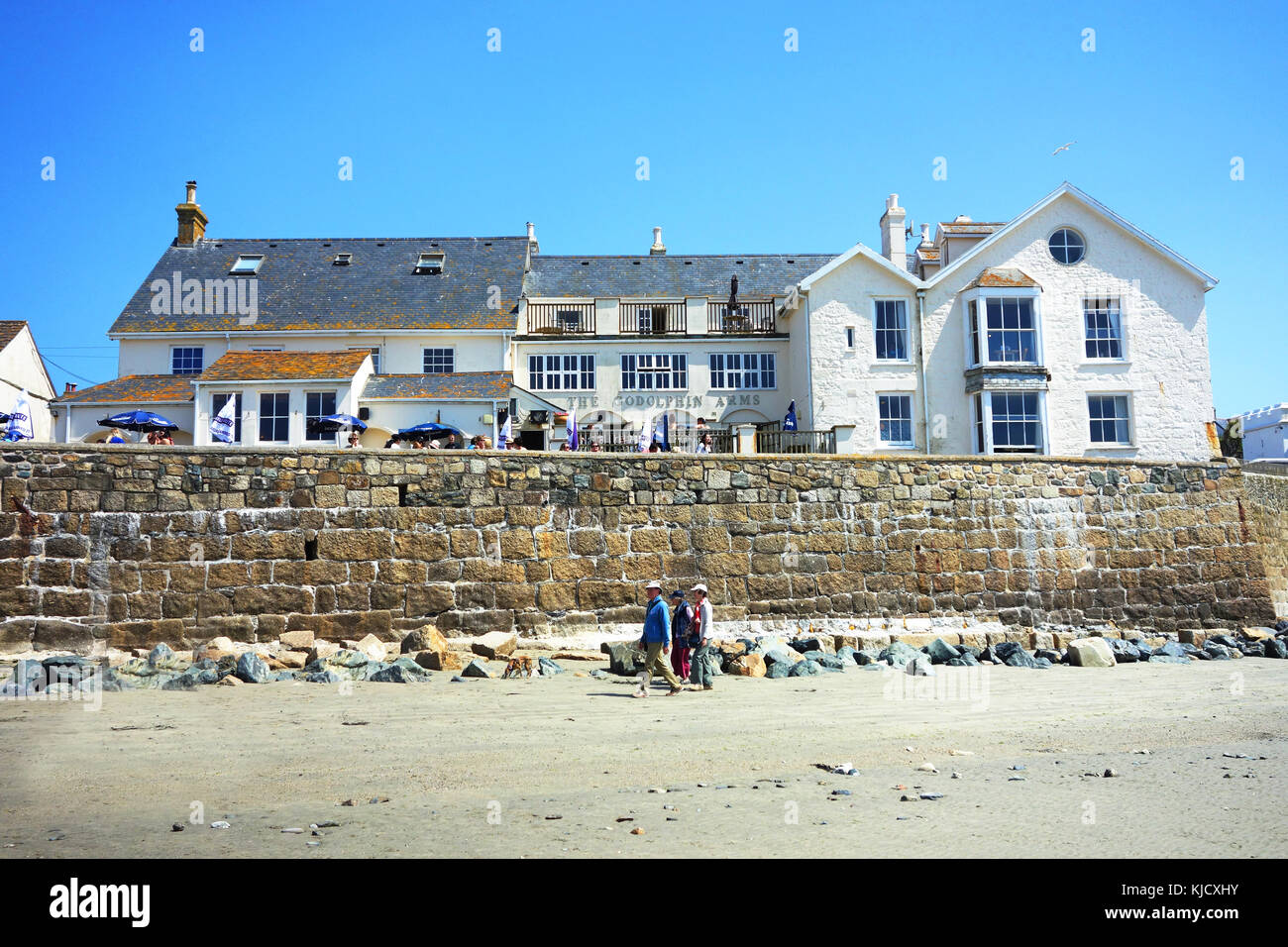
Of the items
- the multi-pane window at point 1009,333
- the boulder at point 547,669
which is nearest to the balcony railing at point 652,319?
the multi-pane window at point 1009,333

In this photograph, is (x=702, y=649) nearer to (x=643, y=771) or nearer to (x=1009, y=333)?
(x=643, y=771)

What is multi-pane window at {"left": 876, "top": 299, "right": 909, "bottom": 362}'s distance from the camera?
104 ft

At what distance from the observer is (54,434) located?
2869 cm

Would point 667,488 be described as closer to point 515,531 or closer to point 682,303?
point 515,531

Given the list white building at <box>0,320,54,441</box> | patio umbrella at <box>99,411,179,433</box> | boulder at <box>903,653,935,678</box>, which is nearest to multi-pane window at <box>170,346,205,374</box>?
white building at <box>0,320,54,441</box>

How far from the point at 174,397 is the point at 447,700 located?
2241 cm

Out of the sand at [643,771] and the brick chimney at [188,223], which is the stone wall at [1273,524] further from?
the brick chimney at [188,223]

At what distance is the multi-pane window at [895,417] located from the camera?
31.3 metres

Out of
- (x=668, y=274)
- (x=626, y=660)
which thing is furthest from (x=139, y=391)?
(x=626, y=660)

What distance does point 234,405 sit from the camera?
2667cm

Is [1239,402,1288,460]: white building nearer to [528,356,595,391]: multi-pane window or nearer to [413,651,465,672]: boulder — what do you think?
[528,356,595,391]: multi-pane window

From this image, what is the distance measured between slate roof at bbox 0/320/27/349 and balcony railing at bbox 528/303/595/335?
18137 millimetres

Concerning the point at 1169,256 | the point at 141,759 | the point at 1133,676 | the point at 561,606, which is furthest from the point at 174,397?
the point at 1169,256

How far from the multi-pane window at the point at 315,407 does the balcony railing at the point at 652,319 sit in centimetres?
1147
